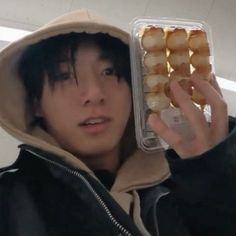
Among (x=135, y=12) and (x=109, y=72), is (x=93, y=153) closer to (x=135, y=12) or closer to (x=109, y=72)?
(x=109, y=72)

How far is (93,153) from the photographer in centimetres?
89

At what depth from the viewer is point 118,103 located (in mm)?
898

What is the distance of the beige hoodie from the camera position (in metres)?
0.86

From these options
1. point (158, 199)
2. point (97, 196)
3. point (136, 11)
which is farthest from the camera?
point (136, 11)

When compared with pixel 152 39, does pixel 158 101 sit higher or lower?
lower

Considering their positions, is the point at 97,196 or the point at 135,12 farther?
the point at 135,12

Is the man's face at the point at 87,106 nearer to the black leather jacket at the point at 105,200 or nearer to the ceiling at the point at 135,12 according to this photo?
the black leather jacket at the point at 105,200

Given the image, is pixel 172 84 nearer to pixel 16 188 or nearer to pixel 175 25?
pixel 175 25

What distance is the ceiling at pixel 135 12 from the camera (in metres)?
1.88

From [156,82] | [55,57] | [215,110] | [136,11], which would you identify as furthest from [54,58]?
[136,11]

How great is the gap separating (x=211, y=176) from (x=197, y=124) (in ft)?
0.32

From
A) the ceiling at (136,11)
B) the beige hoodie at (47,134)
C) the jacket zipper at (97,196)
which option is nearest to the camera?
the jacket zipper at (97,196)

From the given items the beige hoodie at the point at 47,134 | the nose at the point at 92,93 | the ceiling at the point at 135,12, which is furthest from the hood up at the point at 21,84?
the ceiling at the point at 135,12

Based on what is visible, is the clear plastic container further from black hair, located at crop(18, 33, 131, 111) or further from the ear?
the ear
